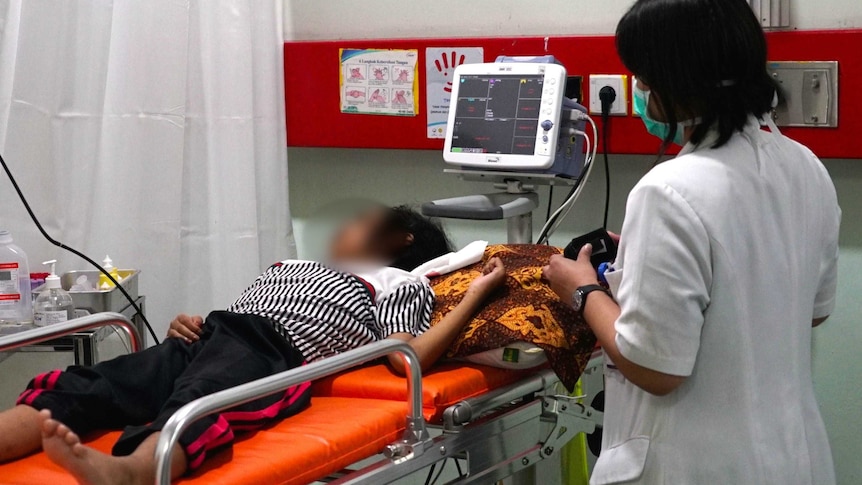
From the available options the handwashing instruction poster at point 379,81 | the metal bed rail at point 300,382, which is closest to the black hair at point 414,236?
the metal bed rail at point 300,382

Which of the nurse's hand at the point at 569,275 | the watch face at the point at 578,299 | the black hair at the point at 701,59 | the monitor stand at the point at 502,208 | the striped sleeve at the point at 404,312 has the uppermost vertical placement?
the black hair at the point at 701,59

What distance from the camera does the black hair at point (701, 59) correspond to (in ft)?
4.79

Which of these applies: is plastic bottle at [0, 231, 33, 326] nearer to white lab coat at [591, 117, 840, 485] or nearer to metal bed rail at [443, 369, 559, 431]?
metal bed rail at [443, 369, 559, 431]

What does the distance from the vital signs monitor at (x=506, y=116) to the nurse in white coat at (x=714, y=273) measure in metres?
0.84

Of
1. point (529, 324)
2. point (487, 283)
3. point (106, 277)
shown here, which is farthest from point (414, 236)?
point (106, 277)

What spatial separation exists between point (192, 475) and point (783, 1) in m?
1.89

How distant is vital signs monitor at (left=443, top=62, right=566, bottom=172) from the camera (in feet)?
8.08

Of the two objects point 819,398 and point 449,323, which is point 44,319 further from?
point 819,398

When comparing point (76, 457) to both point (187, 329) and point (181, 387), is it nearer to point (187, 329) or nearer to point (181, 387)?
point (181, 387)

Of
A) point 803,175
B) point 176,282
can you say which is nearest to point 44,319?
point 176,282

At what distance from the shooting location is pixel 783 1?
2.57 m

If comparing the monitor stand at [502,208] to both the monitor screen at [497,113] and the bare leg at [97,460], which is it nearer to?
the monitor screen at [497,113]

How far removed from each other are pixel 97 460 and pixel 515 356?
2.80ft

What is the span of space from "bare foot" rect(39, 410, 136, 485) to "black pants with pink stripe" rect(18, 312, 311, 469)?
0.13 meters
